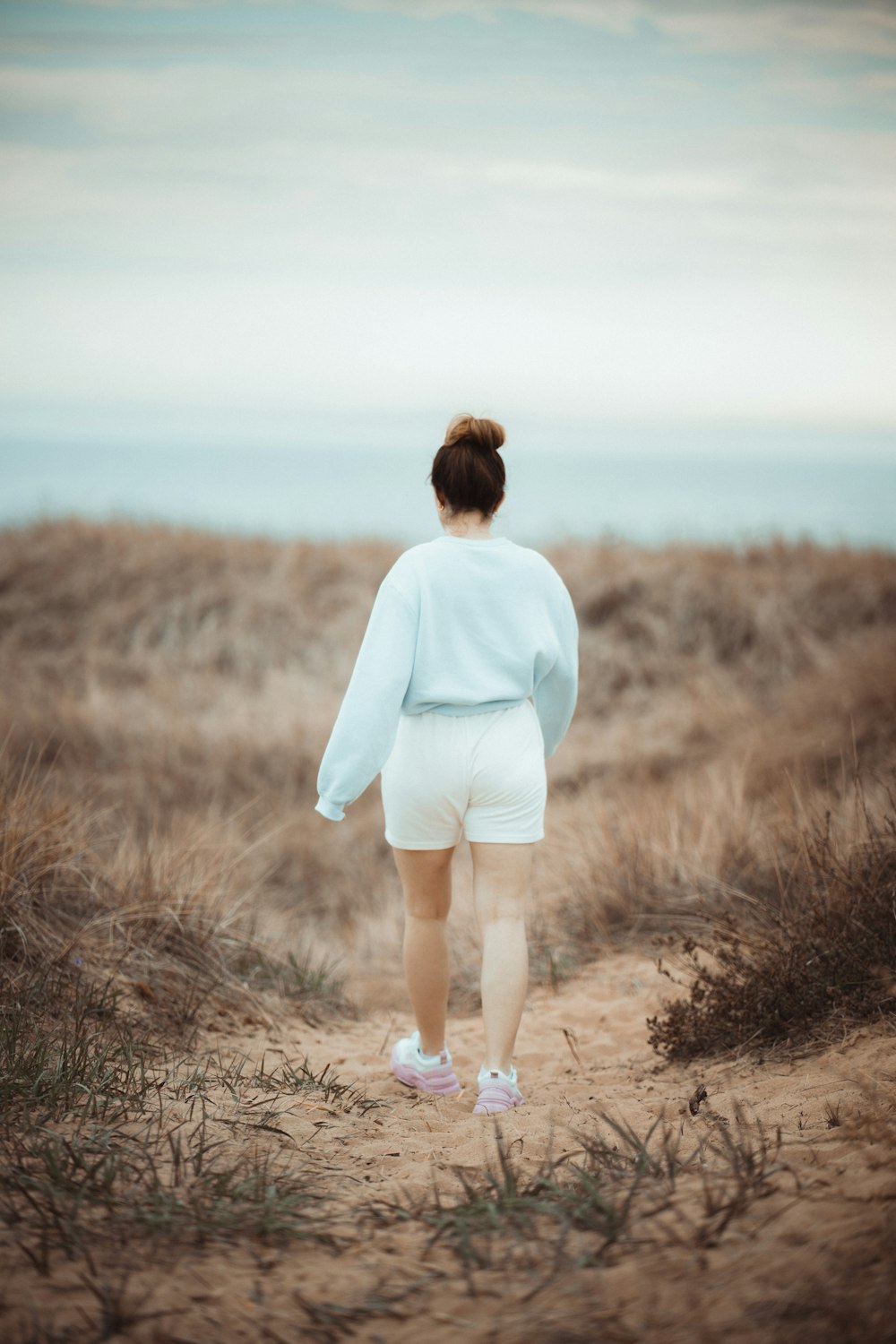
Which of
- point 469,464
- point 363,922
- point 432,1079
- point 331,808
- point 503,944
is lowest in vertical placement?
point 363,922

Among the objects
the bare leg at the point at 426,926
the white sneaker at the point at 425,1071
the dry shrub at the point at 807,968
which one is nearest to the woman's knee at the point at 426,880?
the bare leg at the point at 426,926

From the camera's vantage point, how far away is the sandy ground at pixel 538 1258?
180 cm

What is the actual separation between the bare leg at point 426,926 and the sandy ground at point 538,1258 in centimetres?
45

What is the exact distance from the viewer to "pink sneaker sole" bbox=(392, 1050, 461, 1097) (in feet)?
11.2

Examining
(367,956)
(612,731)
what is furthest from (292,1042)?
(612,731)

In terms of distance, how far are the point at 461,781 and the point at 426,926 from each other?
0.53 m

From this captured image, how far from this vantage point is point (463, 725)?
3.20 meters

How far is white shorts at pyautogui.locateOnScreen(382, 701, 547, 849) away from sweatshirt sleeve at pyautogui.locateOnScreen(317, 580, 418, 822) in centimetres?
12

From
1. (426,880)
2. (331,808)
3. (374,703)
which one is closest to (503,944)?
(426,880)

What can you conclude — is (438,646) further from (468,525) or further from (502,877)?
(502,877)

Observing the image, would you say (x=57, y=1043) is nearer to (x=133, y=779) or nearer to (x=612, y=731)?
(x=133, y=779)

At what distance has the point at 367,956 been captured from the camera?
571cm

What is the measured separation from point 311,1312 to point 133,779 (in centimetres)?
732

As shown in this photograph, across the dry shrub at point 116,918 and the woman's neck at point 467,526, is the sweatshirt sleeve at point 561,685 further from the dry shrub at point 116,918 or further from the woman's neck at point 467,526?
the dry shrub at point 116,918
